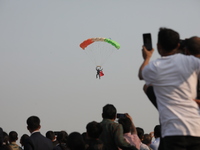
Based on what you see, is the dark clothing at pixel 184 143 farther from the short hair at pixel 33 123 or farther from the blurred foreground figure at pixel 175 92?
the short hair at pixel 33 123

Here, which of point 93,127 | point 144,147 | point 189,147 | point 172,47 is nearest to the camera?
point 189,147

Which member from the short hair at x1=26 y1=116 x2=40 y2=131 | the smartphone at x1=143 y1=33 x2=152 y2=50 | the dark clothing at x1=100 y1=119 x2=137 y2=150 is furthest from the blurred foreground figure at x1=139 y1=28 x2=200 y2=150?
the short hair at x1=26 y1=116 x2=40 y2=131

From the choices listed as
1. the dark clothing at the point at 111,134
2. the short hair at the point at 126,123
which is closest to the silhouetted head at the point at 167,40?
the dark clothing at the point at 111,134

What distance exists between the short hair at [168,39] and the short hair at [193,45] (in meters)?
0.18

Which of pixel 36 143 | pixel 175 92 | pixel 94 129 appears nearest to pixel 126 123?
pixel 94 129

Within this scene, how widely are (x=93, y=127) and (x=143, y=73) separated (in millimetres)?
2571

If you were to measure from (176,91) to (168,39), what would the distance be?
535 millimetres

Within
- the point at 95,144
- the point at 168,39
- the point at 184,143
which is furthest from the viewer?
the point at 95,144

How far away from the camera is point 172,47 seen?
454 cm

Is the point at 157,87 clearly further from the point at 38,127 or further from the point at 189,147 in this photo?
the point at 38,127

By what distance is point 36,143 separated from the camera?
7.81 m

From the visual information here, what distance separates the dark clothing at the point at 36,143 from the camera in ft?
25.5

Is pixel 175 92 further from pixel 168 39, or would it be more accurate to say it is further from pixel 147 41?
pixel 147 41

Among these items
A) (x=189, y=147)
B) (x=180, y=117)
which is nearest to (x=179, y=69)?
(x=180, y=117)
